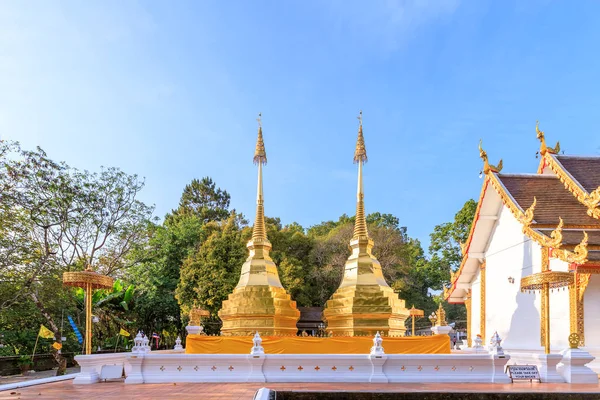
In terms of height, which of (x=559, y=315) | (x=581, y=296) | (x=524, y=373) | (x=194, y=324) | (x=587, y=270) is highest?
(x=587, y=270)

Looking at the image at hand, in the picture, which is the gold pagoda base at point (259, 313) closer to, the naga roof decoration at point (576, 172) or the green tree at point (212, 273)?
the naga roof decoration at point (576, 172)

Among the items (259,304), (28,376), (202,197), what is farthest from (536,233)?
(202,197)

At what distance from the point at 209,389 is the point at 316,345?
382 centimetres

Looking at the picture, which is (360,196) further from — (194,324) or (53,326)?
(53,326)

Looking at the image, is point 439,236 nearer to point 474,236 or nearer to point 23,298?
point 474,236

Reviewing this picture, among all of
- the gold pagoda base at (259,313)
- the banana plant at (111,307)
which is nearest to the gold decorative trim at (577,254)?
the gold pagoda base at (259,313)

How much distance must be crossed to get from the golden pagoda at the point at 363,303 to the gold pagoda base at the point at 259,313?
1392 mm

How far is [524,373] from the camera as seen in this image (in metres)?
11.8

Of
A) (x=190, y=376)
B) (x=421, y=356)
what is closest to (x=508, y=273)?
(x=421, y=356)

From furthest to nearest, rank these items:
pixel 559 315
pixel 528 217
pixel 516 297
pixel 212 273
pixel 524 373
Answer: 1. pixel 212 273
2. pixel 516 297
3. pixel 528 217
4. pixel 559 315
5. pixel 524 373

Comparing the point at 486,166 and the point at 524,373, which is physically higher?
the point at 486,166

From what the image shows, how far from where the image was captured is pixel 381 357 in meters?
11.7

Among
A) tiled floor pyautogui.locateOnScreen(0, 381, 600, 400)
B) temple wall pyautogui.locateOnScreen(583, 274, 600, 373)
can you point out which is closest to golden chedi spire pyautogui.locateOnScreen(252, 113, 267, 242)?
tiled floor pyautogui.locateOnScreen(0, 381, 600, 400)

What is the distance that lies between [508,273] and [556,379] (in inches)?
225
